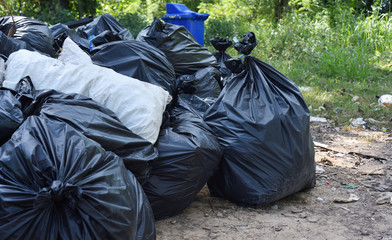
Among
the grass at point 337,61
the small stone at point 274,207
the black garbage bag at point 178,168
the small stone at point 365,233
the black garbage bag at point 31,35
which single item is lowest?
the grass at point 337,61

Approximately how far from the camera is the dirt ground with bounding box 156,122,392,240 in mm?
2422

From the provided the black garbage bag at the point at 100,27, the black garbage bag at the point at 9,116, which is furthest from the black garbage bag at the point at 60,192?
the black garbage bag at the point at 100,27

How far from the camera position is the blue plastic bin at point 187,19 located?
4723 millimetres

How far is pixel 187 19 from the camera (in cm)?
473

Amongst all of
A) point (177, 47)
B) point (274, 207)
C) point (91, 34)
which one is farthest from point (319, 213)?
point (91, 34)

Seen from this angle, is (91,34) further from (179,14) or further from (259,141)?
(259,141)

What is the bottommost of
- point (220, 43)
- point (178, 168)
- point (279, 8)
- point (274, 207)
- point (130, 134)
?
point (279, 8)

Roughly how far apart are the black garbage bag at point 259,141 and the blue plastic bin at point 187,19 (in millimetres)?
1988

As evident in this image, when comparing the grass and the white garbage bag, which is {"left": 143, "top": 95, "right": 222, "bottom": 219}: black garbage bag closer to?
the white garbage bag

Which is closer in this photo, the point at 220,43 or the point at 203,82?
the point at 203,82

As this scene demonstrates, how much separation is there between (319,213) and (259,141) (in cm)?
56

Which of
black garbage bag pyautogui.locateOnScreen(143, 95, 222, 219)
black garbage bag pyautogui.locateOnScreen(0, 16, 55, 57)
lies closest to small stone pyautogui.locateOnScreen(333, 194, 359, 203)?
black garbage bag pyautogui.locateOnScreen(143, 95, 222, 219)

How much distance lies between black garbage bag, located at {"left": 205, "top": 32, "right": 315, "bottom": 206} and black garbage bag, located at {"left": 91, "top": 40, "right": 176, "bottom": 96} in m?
0.39

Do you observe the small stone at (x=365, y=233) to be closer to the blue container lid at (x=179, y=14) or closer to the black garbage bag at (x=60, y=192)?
the black garbage bag at (x=60, y=192)
